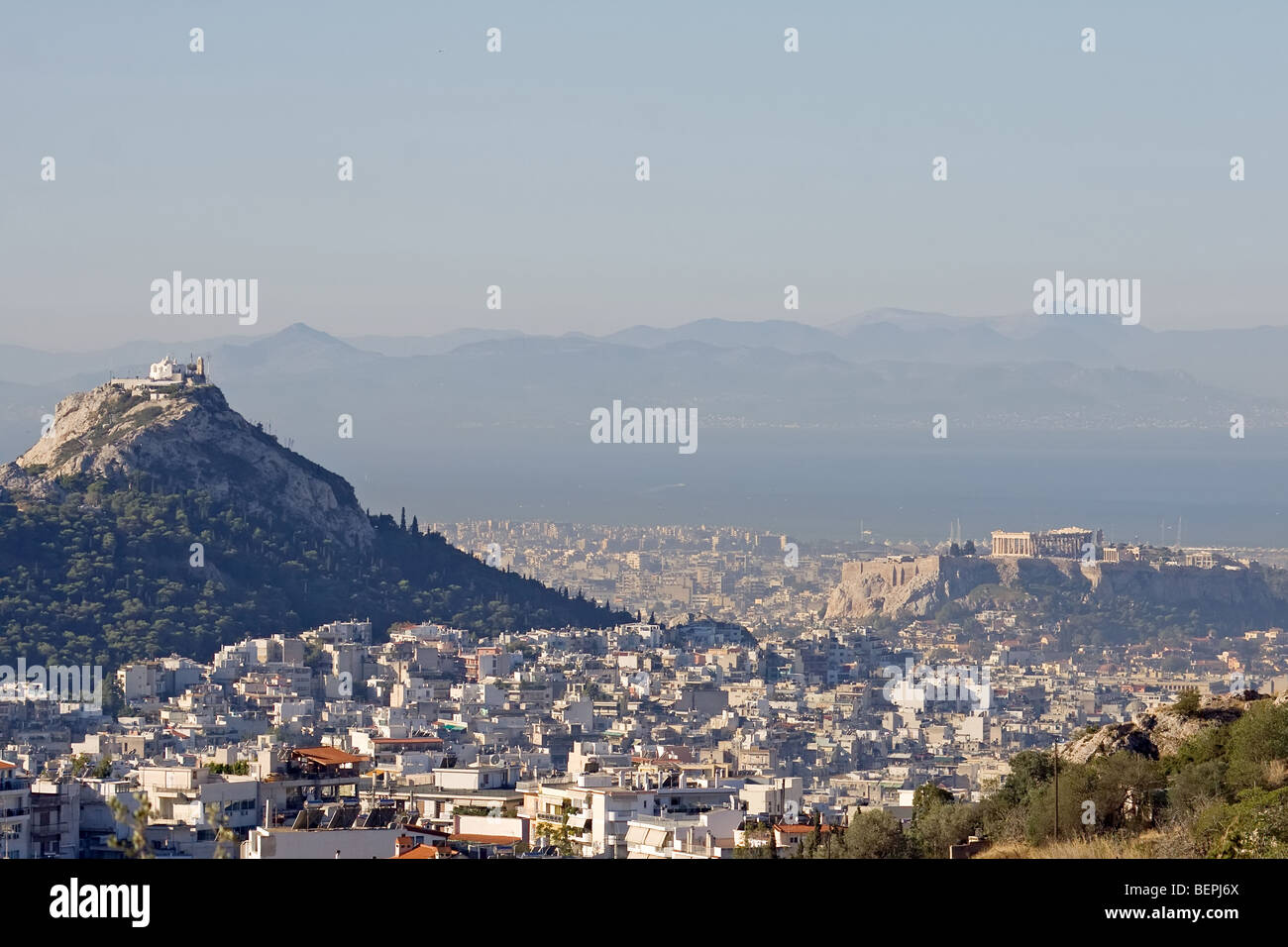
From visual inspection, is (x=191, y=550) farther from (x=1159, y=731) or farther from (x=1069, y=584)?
(x=1159, y=731)

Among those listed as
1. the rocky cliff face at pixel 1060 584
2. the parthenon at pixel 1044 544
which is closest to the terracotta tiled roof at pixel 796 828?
the rocky cliff face at pixel 1060 584

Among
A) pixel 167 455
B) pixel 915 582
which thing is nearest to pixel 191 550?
pixel 167 455

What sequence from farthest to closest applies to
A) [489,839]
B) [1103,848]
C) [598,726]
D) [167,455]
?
[167,455] < [598,726] < [489,839] < [1103,848]

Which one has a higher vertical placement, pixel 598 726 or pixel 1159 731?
pixel 1159 731

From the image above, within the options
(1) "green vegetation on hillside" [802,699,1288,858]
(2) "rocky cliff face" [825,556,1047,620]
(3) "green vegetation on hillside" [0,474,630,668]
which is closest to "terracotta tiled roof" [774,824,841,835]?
(1) "green vegetation on hillside" [802,699,1288,858]

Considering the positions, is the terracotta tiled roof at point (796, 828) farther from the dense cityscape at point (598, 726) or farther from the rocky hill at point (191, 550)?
the rocky hill at point (191, 550)
